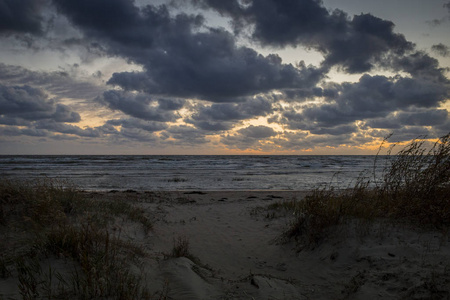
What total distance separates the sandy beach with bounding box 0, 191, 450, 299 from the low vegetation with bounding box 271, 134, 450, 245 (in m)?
0.23

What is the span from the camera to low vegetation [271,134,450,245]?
Answer: 493 cm

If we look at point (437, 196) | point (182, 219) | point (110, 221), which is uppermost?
point (437, 196)

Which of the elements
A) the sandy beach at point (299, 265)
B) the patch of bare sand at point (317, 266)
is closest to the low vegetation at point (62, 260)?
the sandy beach at point (299, 265)

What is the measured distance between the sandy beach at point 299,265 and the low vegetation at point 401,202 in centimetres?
23

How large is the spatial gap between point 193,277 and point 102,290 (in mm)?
1464

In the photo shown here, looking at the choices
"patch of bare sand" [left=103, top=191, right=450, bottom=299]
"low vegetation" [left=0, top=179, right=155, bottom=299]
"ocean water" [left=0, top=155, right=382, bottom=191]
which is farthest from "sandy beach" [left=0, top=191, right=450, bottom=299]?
"ocean water" [left=0, top=155, right=382, bottom=191]

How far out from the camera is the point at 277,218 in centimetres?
842

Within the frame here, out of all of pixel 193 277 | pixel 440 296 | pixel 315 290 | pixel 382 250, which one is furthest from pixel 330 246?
pixel 193 277

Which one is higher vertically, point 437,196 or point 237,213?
point 437,196

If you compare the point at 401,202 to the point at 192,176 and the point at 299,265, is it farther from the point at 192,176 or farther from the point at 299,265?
the point at 192,176

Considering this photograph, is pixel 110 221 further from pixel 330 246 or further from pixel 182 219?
pixel 330 246

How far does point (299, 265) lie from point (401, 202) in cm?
242

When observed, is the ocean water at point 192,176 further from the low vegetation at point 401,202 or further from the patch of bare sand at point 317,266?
the patch of bare sand at point 317,266

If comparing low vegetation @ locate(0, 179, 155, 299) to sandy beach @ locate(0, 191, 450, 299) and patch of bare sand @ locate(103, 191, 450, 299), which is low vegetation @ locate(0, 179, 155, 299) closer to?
sandy beach @ locate(0, 191, 450, 299)
